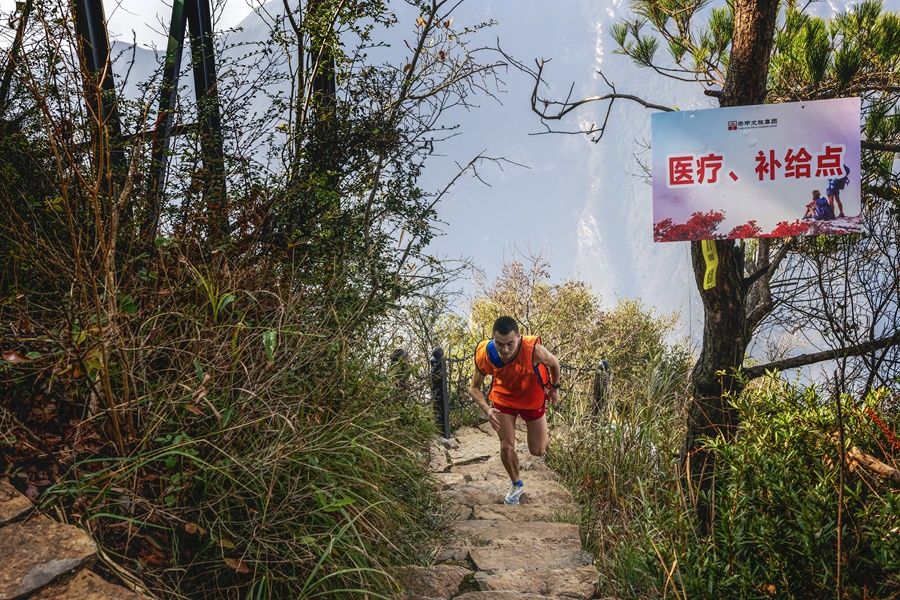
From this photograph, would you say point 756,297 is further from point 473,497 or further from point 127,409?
point 127,409

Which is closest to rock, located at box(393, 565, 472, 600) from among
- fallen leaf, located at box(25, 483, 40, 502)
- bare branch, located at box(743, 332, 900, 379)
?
fallen leaf, located at box(25, 483, 40, 502)

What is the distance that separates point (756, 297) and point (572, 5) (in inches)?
8208

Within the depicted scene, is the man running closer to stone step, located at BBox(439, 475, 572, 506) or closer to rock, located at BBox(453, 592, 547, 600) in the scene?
stone step, located at BBox(439, 475, 572, 506)

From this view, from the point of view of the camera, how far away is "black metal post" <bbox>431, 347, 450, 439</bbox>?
23.3 ft

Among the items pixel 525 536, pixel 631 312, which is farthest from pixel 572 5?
pixel 525 536

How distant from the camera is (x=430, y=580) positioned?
10.7 feet

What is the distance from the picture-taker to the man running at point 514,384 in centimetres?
507

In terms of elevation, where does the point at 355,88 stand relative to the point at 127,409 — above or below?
above

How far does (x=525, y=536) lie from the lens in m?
4.16

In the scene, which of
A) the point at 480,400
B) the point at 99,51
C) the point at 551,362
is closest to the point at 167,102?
the point at 99,51

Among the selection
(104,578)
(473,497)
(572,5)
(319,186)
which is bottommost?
(473,497)

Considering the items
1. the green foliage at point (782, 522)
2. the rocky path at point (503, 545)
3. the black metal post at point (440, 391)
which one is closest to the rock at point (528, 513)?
the rocky path at point (503, 545)

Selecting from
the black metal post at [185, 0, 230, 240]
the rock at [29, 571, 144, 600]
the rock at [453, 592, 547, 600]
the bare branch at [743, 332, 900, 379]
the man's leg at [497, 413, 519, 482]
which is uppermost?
the black metal post at [185, 0, 230, 240]

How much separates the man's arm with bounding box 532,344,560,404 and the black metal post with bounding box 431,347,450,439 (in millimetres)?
1957
